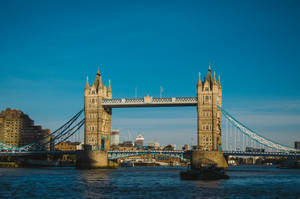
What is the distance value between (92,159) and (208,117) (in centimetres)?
2988

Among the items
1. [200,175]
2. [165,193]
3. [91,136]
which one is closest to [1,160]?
[91,136]

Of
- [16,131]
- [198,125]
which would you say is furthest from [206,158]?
[16,131]

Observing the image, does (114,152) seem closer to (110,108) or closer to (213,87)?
(110,108)

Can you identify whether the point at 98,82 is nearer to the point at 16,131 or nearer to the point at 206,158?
the point at 206,158

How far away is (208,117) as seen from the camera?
110 m

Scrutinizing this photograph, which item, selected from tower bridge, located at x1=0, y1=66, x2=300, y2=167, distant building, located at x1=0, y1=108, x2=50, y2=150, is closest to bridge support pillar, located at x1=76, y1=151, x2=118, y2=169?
tower bridge, located at x1=0, y1=66, x2=300, y2=167

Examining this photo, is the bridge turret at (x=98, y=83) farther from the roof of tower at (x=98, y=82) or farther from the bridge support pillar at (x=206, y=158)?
the bridge support pillar at (x=206, y=158)

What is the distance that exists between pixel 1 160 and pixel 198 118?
75.0 meters

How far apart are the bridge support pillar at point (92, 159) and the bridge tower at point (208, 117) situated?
2372cm

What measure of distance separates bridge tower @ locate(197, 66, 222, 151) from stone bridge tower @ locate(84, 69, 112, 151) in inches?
1004

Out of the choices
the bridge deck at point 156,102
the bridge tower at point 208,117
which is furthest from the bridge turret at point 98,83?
the bridge tower at point 208,117

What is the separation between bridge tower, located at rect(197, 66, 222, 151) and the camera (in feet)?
358

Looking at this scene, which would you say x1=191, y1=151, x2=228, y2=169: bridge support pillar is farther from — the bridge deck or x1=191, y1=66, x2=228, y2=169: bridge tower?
the bridge deck

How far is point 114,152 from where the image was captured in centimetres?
11381
